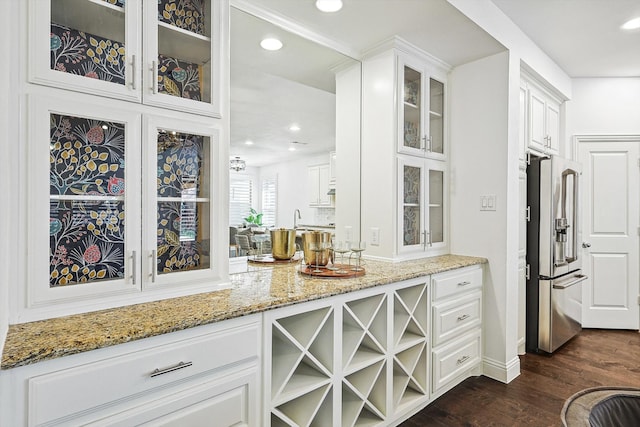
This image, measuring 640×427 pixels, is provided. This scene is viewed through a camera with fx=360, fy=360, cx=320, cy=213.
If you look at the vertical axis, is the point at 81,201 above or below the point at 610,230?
above

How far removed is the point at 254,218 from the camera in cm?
214

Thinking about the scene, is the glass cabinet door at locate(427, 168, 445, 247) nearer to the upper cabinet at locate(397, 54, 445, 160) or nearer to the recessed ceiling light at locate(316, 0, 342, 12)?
the upper cabinet at locate(397, 54, 445, 160)

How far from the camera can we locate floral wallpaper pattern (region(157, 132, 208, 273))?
58.6 inches

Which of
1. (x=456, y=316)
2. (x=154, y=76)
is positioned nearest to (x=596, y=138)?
(x=456, y=316)

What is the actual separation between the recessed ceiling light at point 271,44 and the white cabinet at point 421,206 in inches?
43.4

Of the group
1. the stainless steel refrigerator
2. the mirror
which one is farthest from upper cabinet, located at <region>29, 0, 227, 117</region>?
the stainless steel refrigerator

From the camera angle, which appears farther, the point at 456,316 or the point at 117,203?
the point at 456,316

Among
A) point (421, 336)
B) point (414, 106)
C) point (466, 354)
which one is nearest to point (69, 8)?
point (414, 106)

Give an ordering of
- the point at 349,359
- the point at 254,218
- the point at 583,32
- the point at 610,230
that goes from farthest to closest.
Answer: the point at 610,230, the point at 583,32, the point at 254,218, the point at 349,359

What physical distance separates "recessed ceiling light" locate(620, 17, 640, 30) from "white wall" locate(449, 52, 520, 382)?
995mm

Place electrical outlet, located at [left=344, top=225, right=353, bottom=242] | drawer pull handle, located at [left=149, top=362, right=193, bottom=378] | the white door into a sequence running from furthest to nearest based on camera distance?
the white door → electrical outlet, located at [left=344, top=225, right=353, bottom=242] → drawer pull handle, located at [left=149, top=362, right=193, bottom=378]

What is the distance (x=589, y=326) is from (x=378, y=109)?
3366 millimetres

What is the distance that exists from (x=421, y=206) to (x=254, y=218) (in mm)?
1316

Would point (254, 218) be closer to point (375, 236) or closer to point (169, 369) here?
point (375, 236)
